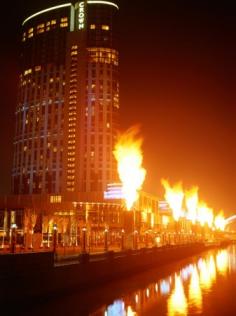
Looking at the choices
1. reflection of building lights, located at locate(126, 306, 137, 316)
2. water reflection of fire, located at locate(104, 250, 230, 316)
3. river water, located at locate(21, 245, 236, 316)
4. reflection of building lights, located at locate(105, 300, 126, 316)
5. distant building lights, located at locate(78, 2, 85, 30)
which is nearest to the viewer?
reflection of building lights, located at locate(126, 306, 137, 316)

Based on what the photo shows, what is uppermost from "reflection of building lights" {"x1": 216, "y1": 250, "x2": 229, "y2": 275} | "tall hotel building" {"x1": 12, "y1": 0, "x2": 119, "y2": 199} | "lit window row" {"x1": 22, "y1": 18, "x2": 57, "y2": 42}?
"lit window row" {"x1": 22, "y1": 18, "x2": 57, "y2": 42}

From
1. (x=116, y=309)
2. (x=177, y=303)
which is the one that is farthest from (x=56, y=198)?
(x=116, y=309)

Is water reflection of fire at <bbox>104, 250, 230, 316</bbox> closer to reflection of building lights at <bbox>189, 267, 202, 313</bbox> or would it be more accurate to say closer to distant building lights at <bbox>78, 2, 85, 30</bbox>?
reflection of building lights at <bbox>189, 267, 202, 313</bbox>

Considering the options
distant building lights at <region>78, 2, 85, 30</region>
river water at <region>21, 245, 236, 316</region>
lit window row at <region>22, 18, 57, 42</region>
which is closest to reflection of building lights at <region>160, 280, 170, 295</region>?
river water at <region>21, 245, 236, 316</region>

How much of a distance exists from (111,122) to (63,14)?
46890 millimetres

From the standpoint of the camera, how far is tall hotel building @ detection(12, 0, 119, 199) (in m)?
140

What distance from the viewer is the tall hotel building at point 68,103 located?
140 metres

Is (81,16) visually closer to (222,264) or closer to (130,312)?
(222,264)

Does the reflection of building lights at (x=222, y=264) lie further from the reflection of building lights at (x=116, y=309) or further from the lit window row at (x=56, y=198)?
the lit window row at (x=56, y=198)

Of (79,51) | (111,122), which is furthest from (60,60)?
(111,122)

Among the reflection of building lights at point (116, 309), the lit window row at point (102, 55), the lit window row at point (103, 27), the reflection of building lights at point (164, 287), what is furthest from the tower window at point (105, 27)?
the reflection of building lights at point (116, 309)

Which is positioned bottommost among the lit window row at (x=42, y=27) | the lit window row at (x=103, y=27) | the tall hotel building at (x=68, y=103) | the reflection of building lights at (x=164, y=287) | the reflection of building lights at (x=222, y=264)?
the reflection of building lights at (x=222, y=264)

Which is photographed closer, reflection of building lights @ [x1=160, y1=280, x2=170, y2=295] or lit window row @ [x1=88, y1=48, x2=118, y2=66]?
reflection of building lights @ [x1=160, y1=280, x2=170, y2=295]

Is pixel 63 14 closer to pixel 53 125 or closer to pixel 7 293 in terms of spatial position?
pixel 53 125
